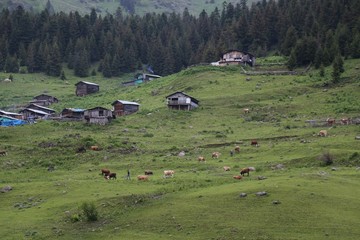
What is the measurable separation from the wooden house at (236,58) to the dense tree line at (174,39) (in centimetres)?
807

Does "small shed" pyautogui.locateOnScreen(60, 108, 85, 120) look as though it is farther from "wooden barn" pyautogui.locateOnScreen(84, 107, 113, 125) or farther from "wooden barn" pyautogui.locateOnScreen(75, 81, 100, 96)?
"wooden barn" pyautogui.locateOnScreen(75, 81, 100, 96)

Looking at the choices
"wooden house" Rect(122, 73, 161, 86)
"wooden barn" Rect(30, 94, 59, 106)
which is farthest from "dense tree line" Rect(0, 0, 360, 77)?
"wooden barn" Rect(30, 94, 59, 106)

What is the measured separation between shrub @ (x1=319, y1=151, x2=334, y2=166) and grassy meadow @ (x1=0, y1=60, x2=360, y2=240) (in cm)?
21

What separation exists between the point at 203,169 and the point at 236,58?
82931 mm

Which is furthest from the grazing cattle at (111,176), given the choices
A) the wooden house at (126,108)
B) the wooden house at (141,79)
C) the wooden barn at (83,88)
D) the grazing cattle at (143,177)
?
the wooden house at (141,79)

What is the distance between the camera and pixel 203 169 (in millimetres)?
60031

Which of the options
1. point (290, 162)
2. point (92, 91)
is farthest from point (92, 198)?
point (92, 91)

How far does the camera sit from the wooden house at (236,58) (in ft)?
452

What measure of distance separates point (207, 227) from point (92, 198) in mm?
13531

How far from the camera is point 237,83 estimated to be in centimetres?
11750

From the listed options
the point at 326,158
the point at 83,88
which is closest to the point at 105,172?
the point at 326,158

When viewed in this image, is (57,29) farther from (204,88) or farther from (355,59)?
(355,59)

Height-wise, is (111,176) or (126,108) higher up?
(126,108)

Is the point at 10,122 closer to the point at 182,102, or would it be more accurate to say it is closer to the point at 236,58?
the point at 182,102
